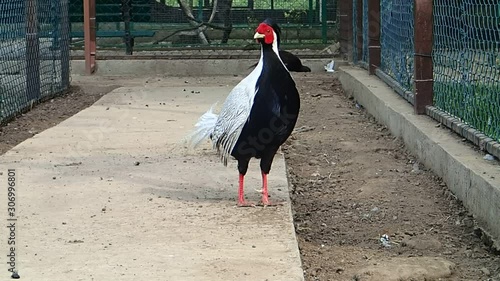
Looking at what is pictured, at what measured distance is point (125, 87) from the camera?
11750 mm

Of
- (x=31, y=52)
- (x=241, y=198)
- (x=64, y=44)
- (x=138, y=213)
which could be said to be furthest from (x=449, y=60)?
(x=64, y=44)

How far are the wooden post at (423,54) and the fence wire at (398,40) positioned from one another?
0.74 m

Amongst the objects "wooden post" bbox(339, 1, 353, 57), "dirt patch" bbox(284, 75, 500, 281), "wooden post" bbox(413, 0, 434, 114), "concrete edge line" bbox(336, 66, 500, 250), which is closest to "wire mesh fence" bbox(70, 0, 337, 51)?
"wooden post" bbox(339, 1, 353, 57)

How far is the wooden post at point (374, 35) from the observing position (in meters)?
10.2

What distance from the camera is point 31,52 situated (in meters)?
10.1

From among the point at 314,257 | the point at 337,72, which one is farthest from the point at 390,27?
the point at 314,257

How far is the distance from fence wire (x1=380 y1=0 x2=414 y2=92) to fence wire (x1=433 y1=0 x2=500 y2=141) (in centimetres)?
101

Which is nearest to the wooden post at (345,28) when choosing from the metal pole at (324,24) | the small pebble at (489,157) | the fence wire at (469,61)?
the metal pole at (324,24)

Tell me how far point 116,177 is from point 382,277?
93.7 inches

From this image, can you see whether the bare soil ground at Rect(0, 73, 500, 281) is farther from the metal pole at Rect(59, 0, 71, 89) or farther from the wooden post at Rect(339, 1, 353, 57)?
the wooden post at Rect(339, 1, 353, 57)

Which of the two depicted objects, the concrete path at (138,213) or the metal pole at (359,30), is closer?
the concrete path at (138,213)

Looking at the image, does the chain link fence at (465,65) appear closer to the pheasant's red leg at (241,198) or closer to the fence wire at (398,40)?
the fence wire at (398,40)

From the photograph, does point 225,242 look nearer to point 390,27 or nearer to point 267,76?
point 267,76

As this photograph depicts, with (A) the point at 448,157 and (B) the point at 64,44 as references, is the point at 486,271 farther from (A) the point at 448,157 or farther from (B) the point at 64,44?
(B) the point at 64,44
